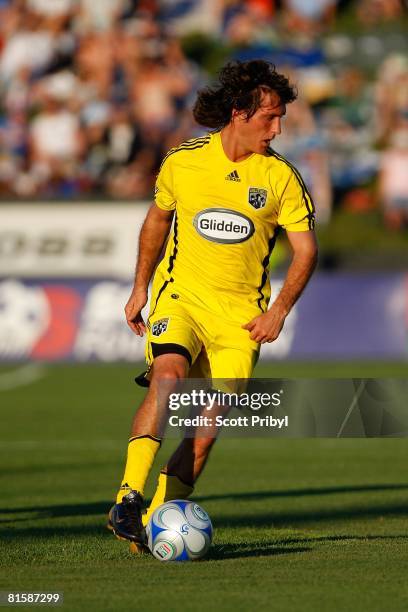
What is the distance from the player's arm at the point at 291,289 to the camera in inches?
257

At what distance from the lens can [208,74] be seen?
28.8 meters

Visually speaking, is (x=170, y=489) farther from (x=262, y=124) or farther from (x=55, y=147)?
(x=55, y=147)

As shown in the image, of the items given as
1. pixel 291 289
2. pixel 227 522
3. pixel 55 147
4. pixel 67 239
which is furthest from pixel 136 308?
pixel 55 147

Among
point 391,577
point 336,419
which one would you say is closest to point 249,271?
point 336,419

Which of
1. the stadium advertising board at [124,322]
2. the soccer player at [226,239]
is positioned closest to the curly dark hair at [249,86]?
the soccer player at [226,239]

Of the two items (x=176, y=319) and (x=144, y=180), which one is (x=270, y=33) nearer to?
(x=144, y=180)

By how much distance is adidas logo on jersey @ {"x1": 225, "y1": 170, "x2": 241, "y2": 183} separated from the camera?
6676mm

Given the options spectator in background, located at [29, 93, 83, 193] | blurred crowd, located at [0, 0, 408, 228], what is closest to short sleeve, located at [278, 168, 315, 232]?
blurred crowd, located at [0, 0, 408, 228]

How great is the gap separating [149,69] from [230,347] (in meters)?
20.7

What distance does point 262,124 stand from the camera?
6.67 meters

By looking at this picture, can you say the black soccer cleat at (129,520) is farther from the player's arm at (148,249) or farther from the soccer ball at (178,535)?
the player's arm at (148,249)

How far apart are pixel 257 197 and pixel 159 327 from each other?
0.82 metres

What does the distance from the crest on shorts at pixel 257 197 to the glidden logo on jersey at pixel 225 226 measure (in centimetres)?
8

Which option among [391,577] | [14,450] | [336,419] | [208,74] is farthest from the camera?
[208,74]
